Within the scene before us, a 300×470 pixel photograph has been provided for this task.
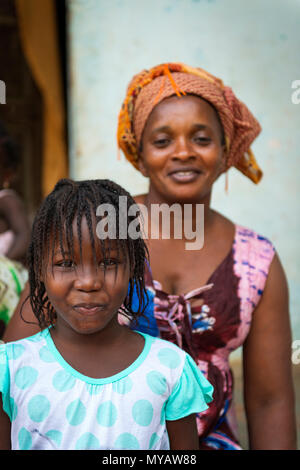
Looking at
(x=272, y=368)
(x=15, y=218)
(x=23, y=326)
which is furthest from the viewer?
(x=15, y=218)

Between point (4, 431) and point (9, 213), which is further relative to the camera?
point (9, 213)

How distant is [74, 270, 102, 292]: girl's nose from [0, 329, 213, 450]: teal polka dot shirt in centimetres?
18

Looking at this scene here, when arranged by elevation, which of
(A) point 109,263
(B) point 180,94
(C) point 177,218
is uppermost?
A: (B) point 180,94

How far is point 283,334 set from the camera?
1809 millimetres

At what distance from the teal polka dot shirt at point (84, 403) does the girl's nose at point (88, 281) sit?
0.59 ft

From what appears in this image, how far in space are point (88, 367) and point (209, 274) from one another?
0.61 m

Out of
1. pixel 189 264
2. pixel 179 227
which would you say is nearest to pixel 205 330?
pixel 189 264

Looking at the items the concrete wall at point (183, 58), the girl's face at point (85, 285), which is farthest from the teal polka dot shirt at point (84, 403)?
the concrete wall at point (183, 58)

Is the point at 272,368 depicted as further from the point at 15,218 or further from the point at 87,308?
the point at 15,218

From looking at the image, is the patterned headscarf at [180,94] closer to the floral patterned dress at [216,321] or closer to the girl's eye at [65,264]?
the floral patterned dress at [216,321]

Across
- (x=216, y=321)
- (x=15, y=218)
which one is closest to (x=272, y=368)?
(x=216, y=321)

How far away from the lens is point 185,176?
171 centimetres

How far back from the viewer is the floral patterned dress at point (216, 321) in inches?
66.2
